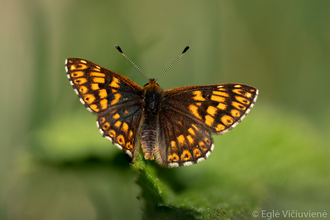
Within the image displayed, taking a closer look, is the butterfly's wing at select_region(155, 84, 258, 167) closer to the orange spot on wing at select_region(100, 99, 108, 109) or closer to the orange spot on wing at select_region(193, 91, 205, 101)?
the orange spot on wing at select_region(193, 91, 205, 101)

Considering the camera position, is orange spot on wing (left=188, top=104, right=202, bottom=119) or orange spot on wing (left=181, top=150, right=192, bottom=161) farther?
orange spot on wing (left=188, top=104, right=202, bottom=119)

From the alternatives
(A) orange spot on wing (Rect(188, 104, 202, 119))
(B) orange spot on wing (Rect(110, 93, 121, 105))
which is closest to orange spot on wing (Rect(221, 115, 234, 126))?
(A) orange spot on wing (Rect(188, 104, 202, 119))

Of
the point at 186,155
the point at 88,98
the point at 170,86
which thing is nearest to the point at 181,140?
the point at 186,155

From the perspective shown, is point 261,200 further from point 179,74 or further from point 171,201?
point 179,74

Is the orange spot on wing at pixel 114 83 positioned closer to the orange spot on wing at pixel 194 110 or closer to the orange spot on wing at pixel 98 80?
the orange spot on wing at pixel 98 80

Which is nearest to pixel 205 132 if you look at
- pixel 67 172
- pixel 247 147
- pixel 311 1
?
pixel 247 147

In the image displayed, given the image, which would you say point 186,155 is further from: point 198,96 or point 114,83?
point 114,83

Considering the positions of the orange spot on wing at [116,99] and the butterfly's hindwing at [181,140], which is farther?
the orange spot on wing at [116,99]

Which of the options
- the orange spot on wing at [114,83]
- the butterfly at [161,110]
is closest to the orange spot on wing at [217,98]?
the butterfly at [161,110]
